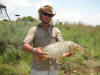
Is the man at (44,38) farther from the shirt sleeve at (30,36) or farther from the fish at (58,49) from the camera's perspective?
the fish at (58,49)

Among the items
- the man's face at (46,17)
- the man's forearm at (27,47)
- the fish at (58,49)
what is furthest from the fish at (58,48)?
the man's face at (46,17)

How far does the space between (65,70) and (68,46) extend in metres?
3.39

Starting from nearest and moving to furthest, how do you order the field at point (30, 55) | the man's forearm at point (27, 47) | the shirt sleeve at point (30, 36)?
the man's forearm at point (27, 47) < the shirt sleeve at point (30, 36) < the field at point (30, 55)

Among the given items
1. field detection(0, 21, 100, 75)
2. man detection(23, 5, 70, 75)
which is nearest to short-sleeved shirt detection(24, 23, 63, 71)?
man detection(23, 5, 70, 75)

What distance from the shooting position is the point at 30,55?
6.27 m

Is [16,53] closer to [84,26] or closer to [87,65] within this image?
[87,65]

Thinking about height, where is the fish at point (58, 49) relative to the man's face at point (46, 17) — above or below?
below

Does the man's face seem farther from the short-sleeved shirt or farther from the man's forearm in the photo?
the man's forearm

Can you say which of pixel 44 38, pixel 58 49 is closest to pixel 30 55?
pixel 44 38

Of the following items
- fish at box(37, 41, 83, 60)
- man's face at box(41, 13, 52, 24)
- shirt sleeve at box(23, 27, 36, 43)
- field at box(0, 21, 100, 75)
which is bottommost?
field at box(0, 21, 100, 75)

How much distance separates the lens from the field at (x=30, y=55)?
5746mm

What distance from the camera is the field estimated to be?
575 centimetres

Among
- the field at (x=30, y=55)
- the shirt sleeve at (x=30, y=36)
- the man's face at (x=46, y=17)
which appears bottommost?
the field at (x=30, y=55)

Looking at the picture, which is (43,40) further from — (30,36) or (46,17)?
(46,17)
